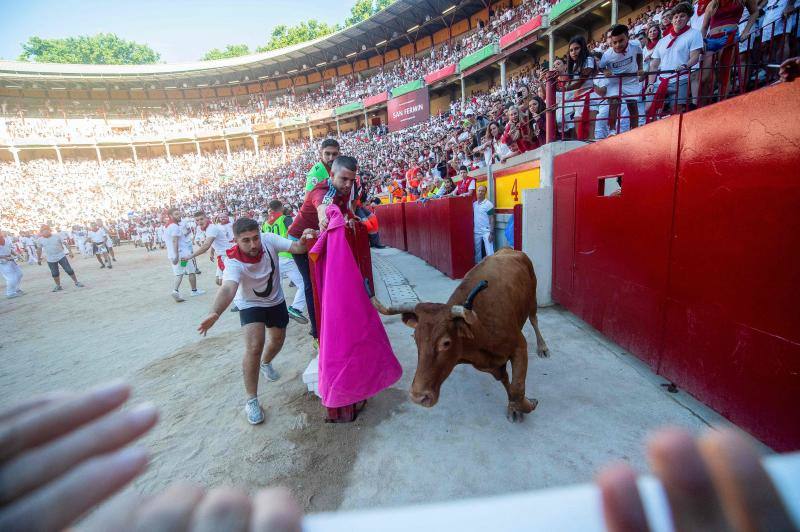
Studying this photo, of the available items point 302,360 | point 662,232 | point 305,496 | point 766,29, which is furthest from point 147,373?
point 766,29

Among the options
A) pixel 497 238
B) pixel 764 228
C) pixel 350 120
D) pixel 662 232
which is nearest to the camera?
pixel 764 228

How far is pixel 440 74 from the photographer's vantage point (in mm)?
31219

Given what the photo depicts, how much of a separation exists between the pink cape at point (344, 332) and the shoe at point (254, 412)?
72cm

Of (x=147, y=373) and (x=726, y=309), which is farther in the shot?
(x=147, y=373)

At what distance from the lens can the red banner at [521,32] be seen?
21.4 metres

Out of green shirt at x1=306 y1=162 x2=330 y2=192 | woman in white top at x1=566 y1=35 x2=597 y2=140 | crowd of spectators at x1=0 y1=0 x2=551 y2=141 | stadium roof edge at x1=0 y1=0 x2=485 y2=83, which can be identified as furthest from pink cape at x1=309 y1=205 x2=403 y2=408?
stadium roof edge at x1=0 y1=0 x2=485 y2=83

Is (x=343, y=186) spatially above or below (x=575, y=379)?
above

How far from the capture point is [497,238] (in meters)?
8.72

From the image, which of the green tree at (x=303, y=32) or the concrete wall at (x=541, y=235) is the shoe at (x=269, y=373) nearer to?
the concrete wall at (x=541, y=235)

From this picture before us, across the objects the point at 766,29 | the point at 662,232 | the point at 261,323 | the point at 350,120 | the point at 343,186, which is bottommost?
the point at 261,323

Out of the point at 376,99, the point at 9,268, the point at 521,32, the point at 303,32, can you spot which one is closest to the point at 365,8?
the point at 303,32

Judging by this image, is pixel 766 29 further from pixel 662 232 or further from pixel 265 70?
pixel 265 70

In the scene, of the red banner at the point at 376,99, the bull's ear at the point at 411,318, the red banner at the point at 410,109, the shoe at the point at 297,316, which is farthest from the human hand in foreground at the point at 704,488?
the red banner at the point at 376,99

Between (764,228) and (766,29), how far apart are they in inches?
184
